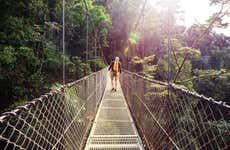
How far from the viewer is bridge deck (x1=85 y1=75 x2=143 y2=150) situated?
7.46 ft

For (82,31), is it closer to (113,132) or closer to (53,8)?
(53,8)

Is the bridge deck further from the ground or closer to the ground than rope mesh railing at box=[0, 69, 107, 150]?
closer to the ground

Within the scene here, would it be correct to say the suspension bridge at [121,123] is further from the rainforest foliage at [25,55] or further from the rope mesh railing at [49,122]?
the rainforest foliage at [25,55]

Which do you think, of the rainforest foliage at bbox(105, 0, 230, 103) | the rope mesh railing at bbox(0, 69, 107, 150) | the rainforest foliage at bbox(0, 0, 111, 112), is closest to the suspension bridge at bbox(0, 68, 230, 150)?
the rope mesh railing at bbox(0, 69, 107, 150)

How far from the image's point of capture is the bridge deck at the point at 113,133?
2.27 m

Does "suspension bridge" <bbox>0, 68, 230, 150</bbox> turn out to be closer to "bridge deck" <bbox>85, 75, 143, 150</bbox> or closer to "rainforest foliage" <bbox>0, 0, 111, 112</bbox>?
"bridge deck" <bbox>85, 75, 143, 150</bbox>

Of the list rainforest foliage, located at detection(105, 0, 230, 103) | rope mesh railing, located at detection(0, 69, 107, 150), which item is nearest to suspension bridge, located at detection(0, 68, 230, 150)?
rope mesh railing, located at detection(0, 69, 107, 150)

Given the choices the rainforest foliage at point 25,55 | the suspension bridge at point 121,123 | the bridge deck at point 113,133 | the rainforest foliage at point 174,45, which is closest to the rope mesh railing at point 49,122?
the suspension bridge at point 121,123

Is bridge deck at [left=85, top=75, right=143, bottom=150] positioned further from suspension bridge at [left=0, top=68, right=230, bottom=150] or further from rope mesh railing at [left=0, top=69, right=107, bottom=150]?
rope mesh railing at [left=0, top=69, right=107, bottom=150]

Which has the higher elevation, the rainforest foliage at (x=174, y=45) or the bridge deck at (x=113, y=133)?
the rainforest foliage at (x=174, y=45)

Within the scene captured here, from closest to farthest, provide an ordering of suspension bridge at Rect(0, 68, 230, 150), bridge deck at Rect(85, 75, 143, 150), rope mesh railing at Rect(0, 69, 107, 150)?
rope mesh railing at Rect(0, 69, 107, 150), suspension bridge at Rect(0, 68, 230, 150), bridge deck at Rect(85, 75, 143, 150)

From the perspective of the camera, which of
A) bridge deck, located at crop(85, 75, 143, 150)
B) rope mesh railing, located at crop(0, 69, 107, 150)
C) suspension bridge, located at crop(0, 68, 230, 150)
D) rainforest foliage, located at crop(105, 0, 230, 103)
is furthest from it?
rainforest foliage, located at crop(105, 0, 230, 103)

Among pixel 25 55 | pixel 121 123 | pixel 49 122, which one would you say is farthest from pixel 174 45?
pixel 49 122

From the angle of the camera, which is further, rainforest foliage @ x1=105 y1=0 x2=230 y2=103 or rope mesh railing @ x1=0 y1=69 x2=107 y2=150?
rainforest foliage @ x1=105 y1=0 x2=230 y2=103
